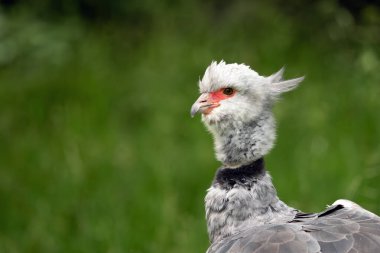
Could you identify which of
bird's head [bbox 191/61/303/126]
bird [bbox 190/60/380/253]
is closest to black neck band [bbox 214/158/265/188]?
bird [bbox 190/60/380/253]

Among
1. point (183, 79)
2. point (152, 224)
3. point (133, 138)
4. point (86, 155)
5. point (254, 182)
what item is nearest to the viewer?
point (254, 182)

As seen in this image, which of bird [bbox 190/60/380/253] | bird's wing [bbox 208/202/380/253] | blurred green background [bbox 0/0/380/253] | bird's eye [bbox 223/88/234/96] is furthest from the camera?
blurred green background [bbox 0/0/380/253]

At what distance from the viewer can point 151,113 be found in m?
5.38

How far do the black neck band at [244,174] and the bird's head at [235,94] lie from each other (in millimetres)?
144

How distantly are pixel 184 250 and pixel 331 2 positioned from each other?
5.17 feet

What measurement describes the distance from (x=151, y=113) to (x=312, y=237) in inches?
125

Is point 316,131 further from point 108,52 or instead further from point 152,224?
point 108,52

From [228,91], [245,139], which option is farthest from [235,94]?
[245,139]

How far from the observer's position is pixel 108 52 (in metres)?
6.08

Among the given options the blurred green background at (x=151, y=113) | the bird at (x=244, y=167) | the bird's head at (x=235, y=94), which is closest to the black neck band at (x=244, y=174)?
the bird at (x=244, y=167)

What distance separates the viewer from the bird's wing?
2.25 meters

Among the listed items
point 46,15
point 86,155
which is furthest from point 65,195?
point 46,15

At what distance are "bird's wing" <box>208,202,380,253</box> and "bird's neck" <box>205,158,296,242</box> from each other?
6 centimetres

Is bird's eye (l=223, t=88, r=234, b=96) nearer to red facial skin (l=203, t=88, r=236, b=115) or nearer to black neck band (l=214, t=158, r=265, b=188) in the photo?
red facial skin (l=203, t=88, r=236, b=115)
